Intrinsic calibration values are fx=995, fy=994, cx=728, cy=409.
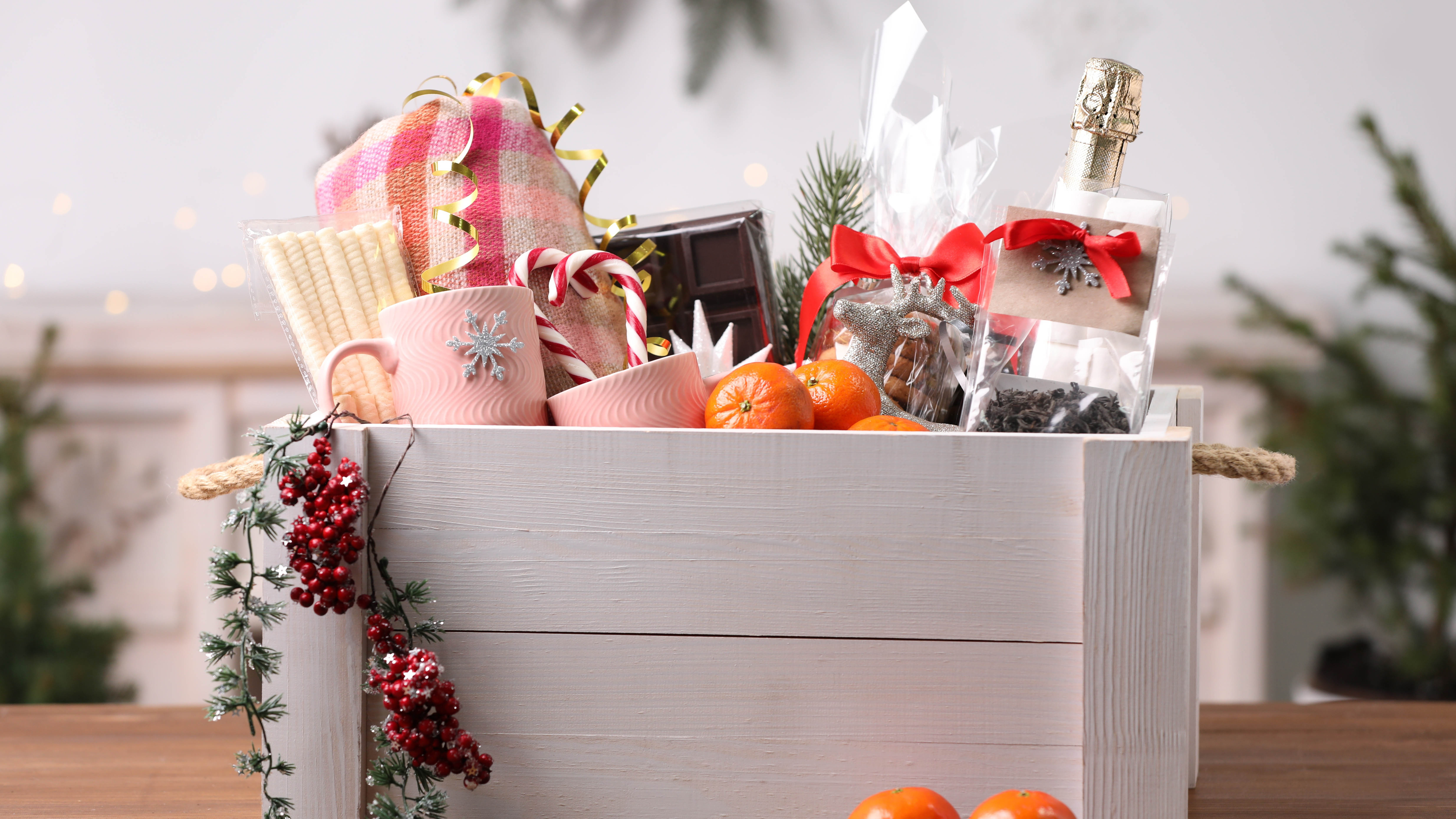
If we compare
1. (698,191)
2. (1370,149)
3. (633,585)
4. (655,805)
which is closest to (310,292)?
(633,585)

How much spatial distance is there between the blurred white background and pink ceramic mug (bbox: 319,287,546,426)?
1175mm

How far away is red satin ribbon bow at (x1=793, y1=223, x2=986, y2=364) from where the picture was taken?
0.83 metres

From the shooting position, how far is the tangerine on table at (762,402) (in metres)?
0.67

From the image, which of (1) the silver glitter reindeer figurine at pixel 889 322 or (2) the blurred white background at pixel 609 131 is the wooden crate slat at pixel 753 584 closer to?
(1) the silver glitter reindeer figurine at pixel 889 322

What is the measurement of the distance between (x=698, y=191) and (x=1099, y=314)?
1.26 m

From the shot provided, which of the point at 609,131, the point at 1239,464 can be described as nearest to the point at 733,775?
the point at 1239,464

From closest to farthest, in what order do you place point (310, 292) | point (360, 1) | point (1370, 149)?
1. point (310, 292)
2. point (1370, 149)
3. point (360, 1)

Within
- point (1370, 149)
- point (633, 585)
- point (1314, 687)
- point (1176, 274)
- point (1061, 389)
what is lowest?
point (1314, 687)

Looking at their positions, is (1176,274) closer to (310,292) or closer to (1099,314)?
(1099,314)

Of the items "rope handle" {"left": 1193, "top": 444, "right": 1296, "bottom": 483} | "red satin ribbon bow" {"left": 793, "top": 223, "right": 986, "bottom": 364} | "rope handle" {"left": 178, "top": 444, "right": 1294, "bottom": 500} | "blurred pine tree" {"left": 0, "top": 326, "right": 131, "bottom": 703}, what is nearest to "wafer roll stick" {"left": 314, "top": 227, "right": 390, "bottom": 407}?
"rope handle" {"left": 178, "top": 444, "right": 1294, "bottom": 500}

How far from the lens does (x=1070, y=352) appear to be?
0.71 m

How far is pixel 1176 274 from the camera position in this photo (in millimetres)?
1850

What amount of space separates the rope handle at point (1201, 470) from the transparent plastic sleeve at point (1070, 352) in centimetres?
6

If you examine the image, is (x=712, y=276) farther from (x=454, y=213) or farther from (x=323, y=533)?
(x=323, y=533)
